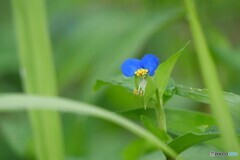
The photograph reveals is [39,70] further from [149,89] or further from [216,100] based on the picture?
[216,100]

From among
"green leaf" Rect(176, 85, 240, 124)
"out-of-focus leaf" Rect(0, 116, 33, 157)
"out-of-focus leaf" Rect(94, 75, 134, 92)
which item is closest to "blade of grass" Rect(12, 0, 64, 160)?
"out-of-focus leaf" Rect(94, 75, 134, 92)

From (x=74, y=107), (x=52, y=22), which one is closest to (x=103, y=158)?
(x=74, y=107)

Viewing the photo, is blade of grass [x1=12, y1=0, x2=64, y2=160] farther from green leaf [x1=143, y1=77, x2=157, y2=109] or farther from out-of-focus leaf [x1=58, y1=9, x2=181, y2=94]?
out-of-focus leaf [x1=58, y1=9, x2=181, y2=94]

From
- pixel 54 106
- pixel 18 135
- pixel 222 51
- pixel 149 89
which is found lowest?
pixel 54 106

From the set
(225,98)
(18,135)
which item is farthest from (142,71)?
(18,135)

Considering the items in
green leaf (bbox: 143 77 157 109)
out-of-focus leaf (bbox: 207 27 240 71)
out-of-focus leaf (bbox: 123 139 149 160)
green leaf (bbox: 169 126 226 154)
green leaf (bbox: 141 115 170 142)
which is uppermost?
out-of-focus leaf (bbox: 207 27 240 71)

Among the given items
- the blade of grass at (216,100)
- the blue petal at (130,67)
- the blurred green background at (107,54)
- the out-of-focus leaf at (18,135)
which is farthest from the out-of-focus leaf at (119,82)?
the out-of-focus leaf at (18,135)
